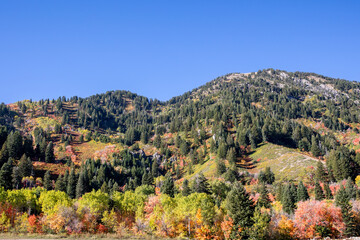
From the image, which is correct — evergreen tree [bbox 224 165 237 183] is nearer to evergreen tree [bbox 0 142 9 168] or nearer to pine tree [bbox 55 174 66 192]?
pine tree [bbox 55 174 66 192]

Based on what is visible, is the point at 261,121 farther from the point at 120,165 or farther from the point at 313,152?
the point at 120,165

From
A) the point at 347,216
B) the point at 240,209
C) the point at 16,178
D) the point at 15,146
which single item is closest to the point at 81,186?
the point at 16,178

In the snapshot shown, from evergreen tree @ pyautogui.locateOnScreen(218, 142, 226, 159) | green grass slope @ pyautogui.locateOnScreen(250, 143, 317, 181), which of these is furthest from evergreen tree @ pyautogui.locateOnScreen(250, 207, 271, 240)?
evergreen tree @ pyautogui.locateOnScreen(218, 142, 226, 159)

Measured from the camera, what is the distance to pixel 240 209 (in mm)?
53000

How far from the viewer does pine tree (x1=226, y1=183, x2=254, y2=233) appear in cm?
5222

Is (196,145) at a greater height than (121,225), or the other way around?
(196,145)

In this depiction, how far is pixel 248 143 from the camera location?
16988cm

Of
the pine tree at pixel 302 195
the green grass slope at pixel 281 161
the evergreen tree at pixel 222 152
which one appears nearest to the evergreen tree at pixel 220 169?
the green grass slope at pixel 281 161

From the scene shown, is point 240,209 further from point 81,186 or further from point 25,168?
point 25,168

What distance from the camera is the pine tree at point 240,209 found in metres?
52.2

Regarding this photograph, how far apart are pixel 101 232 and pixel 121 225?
5.21 meters

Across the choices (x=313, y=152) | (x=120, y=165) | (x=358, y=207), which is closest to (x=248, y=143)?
(x=313, y=152)

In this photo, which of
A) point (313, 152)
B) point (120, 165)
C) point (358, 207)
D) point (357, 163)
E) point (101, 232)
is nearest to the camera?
point (101, 232)

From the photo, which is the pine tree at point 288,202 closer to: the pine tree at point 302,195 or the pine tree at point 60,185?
the pine tree at point 302,195
